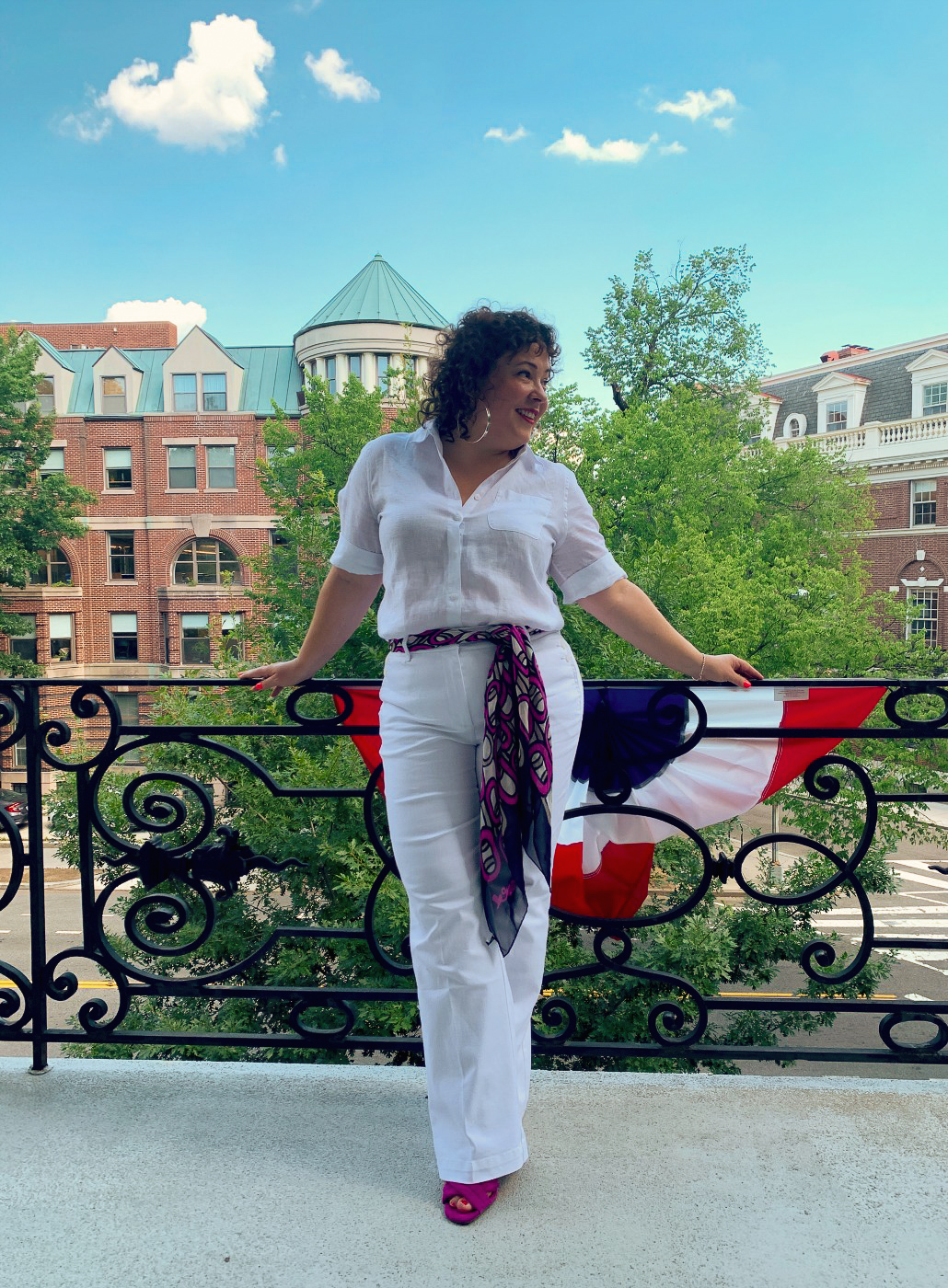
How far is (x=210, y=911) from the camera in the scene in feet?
7.97

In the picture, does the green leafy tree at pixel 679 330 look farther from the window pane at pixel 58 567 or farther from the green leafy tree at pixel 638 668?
the window pane at pixel 58 567

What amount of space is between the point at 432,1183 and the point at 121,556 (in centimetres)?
3543

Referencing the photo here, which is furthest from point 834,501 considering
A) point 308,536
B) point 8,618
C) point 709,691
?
point 8,618

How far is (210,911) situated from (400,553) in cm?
117

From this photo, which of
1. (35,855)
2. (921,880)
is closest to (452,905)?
(35,855)

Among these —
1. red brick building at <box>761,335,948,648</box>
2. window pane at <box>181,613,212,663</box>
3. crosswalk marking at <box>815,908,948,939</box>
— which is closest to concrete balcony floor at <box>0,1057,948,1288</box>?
crosswalk marking at <box>815,908,948,939</box>

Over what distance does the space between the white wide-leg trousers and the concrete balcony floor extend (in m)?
0.17

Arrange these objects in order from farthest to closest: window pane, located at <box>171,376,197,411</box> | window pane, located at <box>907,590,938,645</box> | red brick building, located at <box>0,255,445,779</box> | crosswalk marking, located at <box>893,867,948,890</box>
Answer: window pane, located at <box>171,376,197,411</box> → red brick building, located at <box>0,255,445,779</box> → window pane, located at <box>907,590,938,645</box> → crosswalk marking, located at <box>893,867,948,890</box>

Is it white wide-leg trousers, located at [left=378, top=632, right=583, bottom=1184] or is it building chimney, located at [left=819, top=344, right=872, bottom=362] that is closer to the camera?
white wide-leg trousers, located at [left=378, top=632, right=583, bottom=1184]

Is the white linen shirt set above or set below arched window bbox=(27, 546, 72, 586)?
below

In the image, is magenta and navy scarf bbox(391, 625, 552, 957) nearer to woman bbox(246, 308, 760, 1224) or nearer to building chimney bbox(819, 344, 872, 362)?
woman bbox(246, 308, 760, 1224)

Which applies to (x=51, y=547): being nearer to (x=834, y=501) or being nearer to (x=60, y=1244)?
(x=834, y=501)

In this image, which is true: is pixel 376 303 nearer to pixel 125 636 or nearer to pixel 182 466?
pixel 182 466

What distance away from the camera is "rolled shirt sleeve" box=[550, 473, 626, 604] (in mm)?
2008
